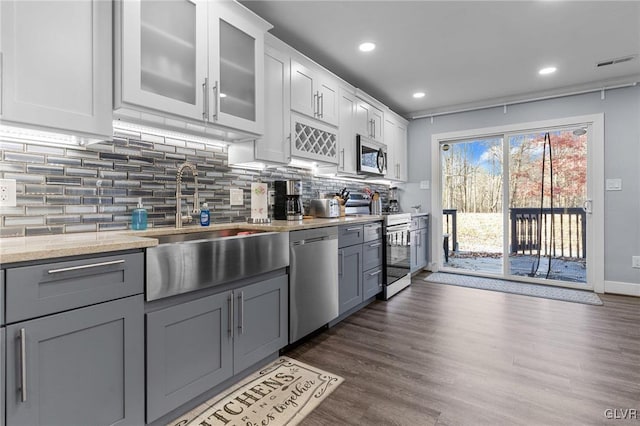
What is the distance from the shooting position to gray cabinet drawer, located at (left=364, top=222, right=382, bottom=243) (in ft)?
10.5

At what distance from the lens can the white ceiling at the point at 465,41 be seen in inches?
93.9

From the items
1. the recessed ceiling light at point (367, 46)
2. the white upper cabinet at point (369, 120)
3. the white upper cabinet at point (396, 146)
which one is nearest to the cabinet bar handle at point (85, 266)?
the recessed ceiling light at point (367, 46)

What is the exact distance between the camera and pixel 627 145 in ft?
12.1

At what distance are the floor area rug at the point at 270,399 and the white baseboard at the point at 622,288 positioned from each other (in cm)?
385

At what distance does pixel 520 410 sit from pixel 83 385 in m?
2.00

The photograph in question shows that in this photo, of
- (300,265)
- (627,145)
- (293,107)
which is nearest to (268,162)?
(293,107)

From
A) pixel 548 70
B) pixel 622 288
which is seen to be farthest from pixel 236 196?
pixel 622 288

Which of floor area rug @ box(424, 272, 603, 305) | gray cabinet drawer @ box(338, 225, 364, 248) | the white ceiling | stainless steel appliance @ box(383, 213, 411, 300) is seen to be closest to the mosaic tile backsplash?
gray cabinet drawer @ box(338, 225, 364, 248)

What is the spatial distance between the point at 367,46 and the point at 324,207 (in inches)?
62.3

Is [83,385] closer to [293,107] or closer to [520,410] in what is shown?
[520,410]

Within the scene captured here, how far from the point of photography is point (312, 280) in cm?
243

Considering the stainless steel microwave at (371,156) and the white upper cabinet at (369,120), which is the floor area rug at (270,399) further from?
the white upper cabinet at (369,120)

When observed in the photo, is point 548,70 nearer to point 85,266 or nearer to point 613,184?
point 613,184

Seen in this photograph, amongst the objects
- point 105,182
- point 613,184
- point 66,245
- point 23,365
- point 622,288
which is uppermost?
point 613,184
